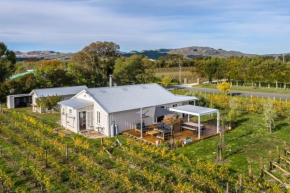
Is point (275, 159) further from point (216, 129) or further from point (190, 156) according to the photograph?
point (216, 129)

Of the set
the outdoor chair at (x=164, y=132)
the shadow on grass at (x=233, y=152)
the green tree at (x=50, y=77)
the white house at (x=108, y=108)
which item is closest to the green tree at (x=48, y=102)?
the white house at (x=108, y=108)

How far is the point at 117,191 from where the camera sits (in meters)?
10.0

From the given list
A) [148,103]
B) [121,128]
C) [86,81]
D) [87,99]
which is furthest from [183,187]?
[86,81]

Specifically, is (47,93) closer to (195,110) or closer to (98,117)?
(98,117)

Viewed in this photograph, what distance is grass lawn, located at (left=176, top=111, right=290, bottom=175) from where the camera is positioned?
43.0 feet

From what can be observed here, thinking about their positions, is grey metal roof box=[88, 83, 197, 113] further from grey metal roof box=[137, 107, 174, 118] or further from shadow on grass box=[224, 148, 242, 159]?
shadow on grass box=[224, 148, 242, 159]

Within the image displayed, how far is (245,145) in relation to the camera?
15.5 m

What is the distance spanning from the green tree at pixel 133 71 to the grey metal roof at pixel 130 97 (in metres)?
18.4

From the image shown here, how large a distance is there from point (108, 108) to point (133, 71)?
25.0 m

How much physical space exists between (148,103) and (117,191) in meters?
11.1

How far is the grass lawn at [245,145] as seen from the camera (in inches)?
516

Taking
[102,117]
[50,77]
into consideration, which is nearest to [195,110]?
[102,117]

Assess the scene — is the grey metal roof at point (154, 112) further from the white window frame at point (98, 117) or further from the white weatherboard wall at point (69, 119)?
the white weatherboard wall at point (69, 119)

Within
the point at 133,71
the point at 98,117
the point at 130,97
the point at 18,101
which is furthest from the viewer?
the point at 133,71
